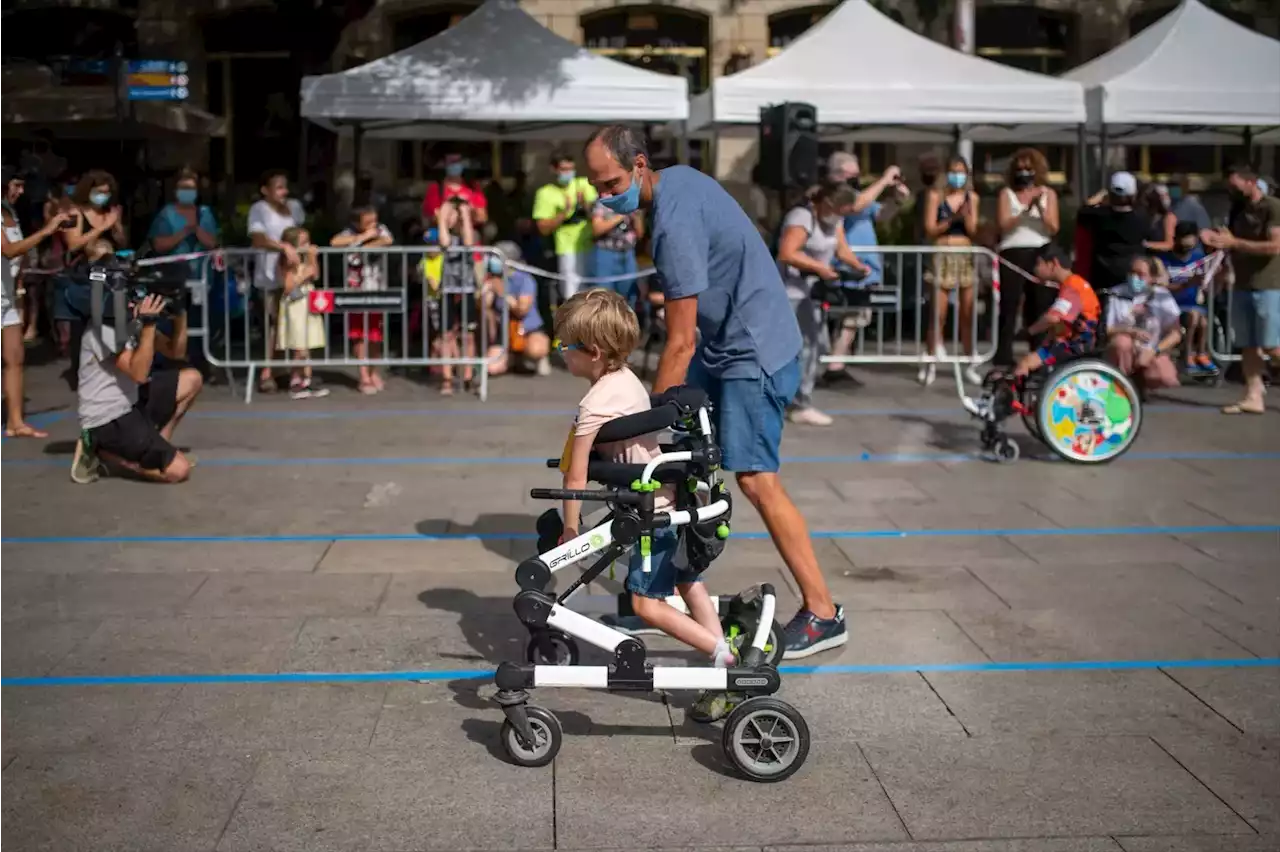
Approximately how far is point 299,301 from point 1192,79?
9.12m

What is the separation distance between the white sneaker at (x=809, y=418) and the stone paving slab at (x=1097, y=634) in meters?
5.22

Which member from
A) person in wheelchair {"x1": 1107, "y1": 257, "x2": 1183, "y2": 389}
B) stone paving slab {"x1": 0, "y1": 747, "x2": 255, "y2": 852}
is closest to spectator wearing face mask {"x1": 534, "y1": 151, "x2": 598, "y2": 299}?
person in wheelchair {"x1": 1107, "y1": 257, "x2": 1183, "y2": 389}

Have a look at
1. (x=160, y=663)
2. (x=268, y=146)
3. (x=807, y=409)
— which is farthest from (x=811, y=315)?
(x=268, y=146)

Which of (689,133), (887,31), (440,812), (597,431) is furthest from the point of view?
(689,133)

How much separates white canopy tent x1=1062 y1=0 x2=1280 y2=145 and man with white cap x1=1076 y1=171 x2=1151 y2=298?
10.5ft

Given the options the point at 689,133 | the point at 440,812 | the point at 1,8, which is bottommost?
the point at 440,812

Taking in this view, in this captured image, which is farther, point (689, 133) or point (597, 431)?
point (689, 133)

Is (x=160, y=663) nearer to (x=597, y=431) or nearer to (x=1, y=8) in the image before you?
(x=597, y=431)

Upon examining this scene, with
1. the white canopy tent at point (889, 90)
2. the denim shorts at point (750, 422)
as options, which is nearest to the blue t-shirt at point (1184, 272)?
the white canopy tent at point (889, 90)

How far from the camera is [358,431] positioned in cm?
1174

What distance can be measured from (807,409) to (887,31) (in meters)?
5.94

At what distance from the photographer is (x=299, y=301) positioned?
1330 centimetres

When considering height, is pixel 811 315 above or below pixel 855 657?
above

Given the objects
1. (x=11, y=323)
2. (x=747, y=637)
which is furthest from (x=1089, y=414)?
(x=11, y=323)
